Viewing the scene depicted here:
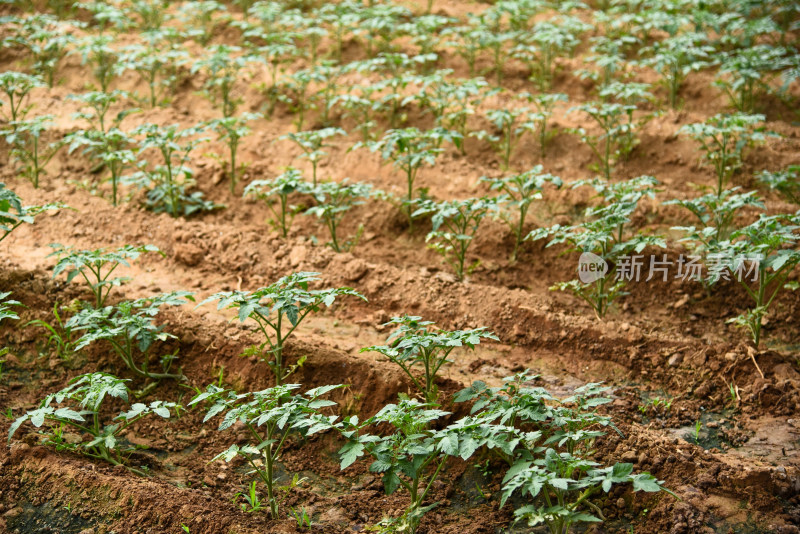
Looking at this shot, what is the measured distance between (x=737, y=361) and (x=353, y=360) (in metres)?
2.14

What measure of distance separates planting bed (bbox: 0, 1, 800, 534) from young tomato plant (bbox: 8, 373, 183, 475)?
8 centimetres

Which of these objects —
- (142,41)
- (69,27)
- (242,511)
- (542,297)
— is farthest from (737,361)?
(69,27)

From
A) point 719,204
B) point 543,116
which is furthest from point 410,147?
point 719,204

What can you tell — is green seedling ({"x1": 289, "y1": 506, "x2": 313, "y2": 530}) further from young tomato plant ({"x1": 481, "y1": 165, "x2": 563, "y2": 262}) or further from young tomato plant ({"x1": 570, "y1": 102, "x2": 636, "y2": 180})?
young tomato plant ({"x1": 570, "y1": 102, "x2": 636, "y2": 180})

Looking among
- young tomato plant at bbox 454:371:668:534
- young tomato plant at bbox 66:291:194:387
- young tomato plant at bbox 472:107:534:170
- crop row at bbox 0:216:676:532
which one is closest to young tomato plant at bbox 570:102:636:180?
young tomato plant at bbox 472:107:534:170

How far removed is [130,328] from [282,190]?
148 cm

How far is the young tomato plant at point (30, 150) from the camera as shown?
587 centimetres

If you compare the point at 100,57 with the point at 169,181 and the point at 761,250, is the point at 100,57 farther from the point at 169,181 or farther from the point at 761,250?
the point at 761,250

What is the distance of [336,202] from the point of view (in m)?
5.06

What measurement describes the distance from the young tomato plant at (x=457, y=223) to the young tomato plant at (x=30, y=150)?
3126 mm

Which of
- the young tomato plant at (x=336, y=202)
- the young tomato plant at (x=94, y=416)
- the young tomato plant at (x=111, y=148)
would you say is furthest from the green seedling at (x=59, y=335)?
the young tomato plant at (x=336, y=202)

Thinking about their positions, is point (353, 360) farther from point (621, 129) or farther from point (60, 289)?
point (621, 129)

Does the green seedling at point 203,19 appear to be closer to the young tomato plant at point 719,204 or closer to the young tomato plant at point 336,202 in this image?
the young tomato plant at point 336,202

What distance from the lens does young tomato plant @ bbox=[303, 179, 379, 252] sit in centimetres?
492
